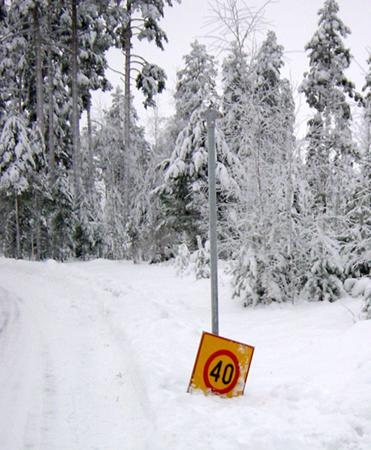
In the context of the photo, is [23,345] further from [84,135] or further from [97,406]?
[84,135]

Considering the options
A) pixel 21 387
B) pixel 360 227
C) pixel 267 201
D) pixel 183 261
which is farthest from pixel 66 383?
pixel 183 261

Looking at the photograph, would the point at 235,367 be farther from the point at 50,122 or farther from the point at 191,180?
the point at 50,122

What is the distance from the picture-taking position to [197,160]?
15203mm

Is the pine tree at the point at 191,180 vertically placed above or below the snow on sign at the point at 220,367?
above

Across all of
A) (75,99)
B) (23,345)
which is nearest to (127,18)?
(75,99)

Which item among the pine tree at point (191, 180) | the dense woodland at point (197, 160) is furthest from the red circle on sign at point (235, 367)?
the pine tree at point (191, 180)

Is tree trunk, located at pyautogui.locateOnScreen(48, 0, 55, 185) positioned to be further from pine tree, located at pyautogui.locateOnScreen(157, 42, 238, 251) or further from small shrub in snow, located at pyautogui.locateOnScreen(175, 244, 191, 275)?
small shrub in snow, located at pyautogui.locateOnScreen(175, 244, 191, 275)

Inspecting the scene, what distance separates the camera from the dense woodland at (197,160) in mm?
8562

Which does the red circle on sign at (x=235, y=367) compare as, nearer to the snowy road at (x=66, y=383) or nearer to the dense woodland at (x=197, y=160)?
the snowy road at (x=66, y=383)

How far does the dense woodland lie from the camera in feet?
28.1

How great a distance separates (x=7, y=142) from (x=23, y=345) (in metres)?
16.6

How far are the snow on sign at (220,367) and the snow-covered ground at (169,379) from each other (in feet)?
0.39

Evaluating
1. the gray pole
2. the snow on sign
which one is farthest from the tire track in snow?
the gray pole

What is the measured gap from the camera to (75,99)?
22.3m
